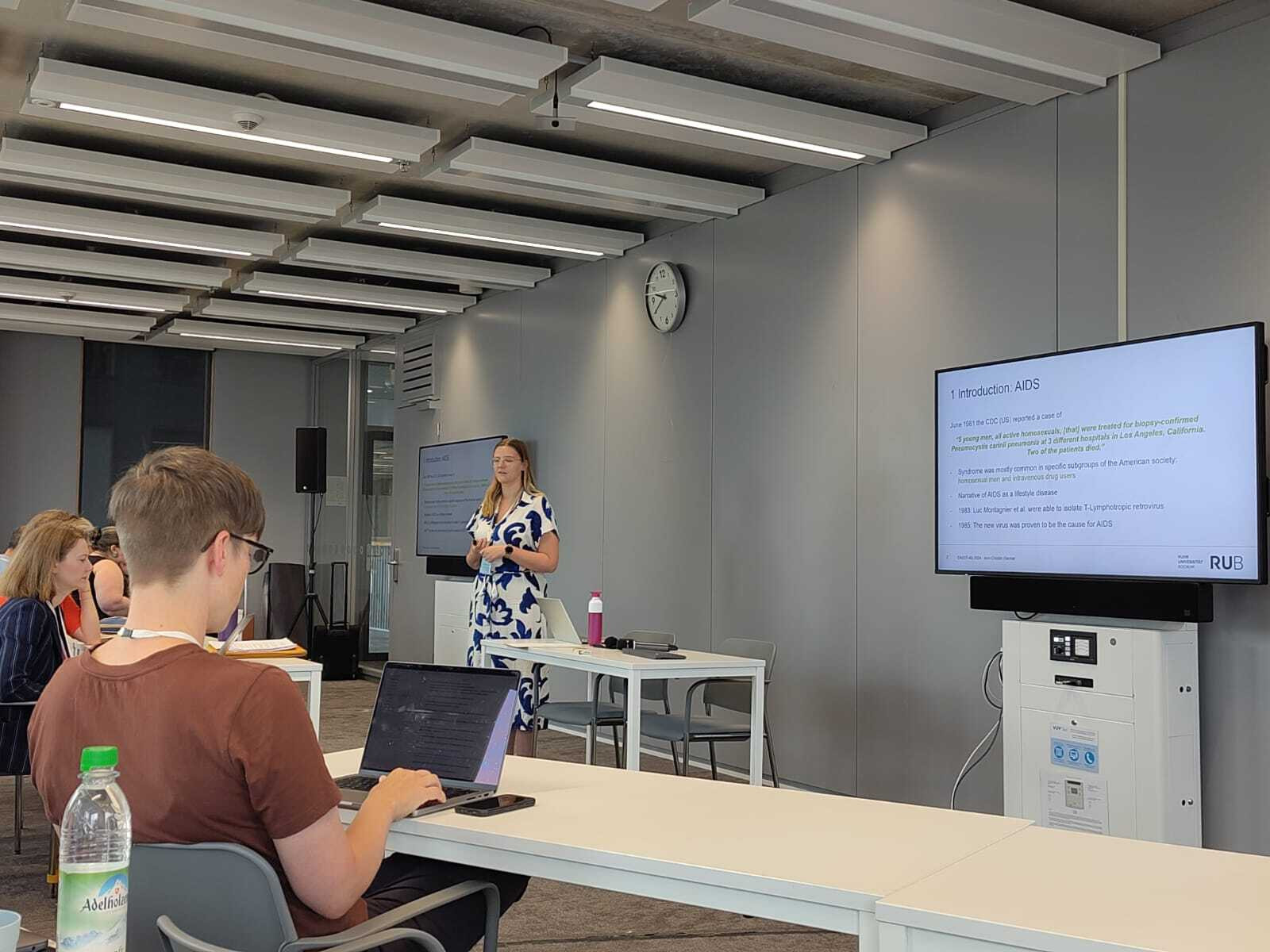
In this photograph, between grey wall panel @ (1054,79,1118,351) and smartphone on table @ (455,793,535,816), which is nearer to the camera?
smartphone on table @ (455,793,535,816)

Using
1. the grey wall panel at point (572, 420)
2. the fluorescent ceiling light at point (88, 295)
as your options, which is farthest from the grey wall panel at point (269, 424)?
the grey wall panel at point (572, 420)

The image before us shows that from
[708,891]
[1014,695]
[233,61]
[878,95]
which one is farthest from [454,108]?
[708,891]

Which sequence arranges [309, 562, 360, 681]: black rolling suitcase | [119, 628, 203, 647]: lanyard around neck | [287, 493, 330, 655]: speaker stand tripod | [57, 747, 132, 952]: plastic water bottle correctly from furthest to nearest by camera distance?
[287, 493, 330, 655]: speaker stand tripod
[309, 562, 360, 681]: black rolling suitcase
[119, 628, 203, 647]: lanyard around neck
[57, 747, 132, 952]: plastic water bottle

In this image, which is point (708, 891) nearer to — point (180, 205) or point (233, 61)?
point (233, 61)

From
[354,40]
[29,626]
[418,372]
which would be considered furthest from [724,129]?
[418,372]

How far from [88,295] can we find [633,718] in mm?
6328

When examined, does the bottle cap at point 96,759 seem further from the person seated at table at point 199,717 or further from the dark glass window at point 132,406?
the dark glass window at point 132,406

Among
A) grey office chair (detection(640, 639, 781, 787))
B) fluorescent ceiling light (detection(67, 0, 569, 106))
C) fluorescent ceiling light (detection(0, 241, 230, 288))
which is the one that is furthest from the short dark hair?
fluorescent ceiling light (detection(0, 241, 230, 288))

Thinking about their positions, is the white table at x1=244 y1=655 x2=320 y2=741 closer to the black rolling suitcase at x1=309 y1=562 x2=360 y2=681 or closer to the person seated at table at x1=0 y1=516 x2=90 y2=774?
the person seated at table at x1=0 y1=516 x2=90 y2=774

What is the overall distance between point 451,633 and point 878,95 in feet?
16.2

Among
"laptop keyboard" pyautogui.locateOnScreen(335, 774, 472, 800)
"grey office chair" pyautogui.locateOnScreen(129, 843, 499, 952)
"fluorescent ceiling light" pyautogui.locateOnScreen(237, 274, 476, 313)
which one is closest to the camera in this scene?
"grey office chair" pyautogui.locateOnScreen(129, 843, 499, 952)

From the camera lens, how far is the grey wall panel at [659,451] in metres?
6.84

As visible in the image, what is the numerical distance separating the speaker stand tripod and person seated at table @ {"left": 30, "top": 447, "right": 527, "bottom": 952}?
9.30 m

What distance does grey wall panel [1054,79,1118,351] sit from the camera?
4.68 metres
